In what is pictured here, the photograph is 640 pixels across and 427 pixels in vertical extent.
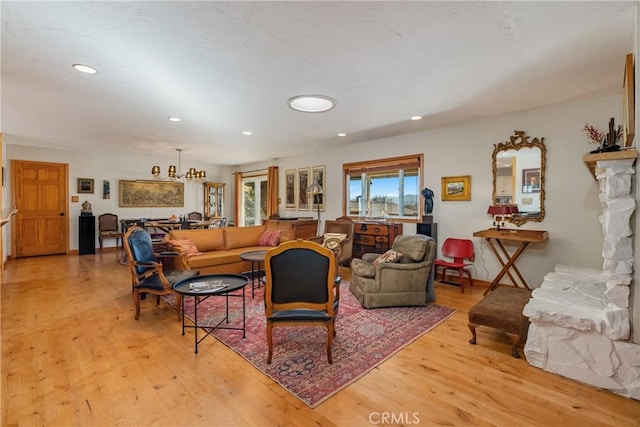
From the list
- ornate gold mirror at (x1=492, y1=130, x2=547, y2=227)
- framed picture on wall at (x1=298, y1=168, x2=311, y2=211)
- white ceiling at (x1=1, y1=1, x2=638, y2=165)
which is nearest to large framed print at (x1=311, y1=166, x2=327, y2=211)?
framed picture on wall at (x1=298, y1=168, x2=311, y2=211)

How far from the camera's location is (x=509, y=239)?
12.4 feet

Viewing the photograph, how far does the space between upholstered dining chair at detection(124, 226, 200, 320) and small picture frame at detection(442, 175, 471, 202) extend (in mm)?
3999

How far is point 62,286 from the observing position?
4.45 m

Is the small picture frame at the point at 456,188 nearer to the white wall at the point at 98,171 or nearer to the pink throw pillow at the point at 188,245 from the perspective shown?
the pink throw pillow at the point at 188,245

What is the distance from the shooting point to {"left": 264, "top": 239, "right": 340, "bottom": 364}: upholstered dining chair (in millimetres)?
2264

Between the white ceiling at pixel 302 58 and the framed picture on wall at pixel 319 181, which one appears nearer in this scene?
the white ceiling at pixel 302 58

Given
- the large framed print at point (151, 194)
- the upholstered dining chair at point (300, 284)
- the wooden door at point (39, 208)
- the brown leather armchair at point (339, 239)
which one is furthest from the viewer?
the large framed print at point (151, 194)

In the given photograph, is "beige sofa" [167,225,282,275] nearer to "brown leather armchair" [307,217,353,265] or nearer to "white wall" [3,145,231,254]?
"brown leather armchair" [307,217,353,265]

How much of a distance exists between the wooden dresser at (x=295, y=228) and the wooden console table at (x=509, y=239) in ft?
11.2

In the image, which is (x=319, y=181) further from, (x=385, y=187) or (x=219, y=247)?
(x=219, y=247)

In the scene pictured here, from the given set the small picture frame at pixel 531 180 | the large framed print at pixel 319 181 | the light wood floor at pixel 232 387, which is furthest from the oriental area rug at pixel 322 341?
the large framed print at pixel 319 181

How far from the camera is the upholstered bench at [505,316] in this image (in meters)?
2.46

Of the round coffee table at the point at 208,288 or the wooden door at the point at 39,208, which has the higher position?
the wooden door at the point at 39,208

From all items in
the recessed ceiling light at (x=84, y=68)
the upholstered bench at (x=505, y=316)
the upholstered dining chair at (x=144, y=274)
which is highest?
the recessed ceiling light at (x=84, y=68)
